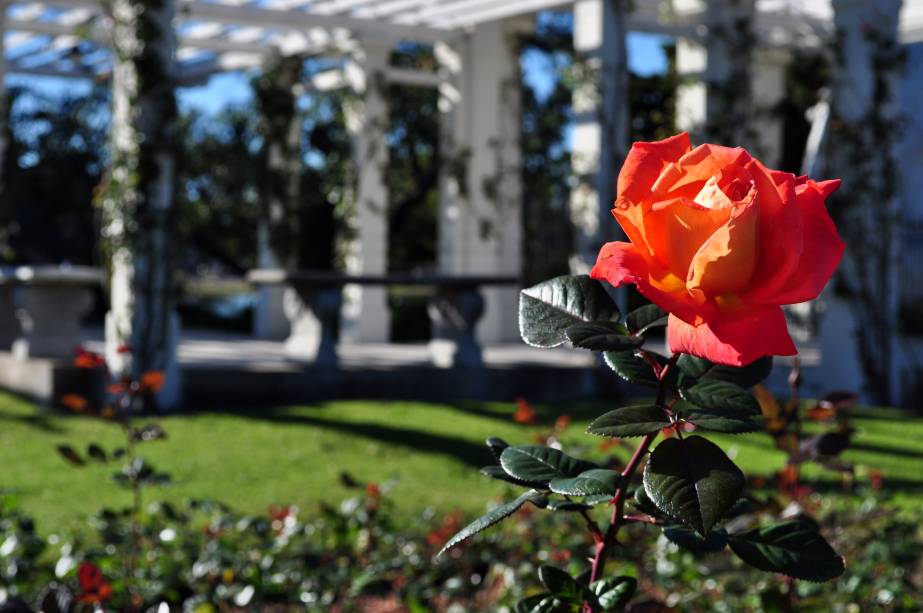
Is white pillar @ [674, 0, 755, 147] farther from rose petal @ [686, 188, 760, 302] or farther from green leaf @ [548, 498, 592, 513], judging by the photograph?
rose petal @ [686, 188, 760, 302]

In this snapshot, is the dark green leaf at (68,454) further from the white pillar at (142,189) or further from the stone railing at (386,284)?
the stone railing at (386,284)

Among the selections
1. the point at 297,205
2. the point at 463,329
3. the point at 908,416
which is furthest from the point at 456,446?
the point at 297,205

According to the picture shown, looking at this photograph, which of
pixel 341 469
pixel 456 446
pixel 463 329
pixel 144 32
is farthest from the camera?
pixel 463 329

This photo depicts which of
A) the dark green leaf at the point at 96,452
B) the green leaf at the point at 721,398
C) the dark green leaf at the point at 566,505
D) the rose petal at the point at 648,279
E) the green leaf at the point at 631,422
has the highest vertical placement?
the rose petal at the point at 648,279

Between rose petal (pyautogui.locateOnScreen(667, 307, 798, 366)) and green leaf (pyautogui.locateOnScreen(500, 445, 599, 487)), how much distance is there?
11.1 inches

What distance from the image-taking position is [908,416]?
7.75m

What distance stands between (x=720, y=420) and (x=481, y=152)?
11.4 m

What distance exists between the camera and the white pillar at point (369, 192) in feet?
39.7

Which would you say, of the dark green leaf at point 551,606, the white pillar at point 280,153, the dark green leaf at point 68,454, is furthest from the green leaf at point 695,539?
the white pillar at point 280,153

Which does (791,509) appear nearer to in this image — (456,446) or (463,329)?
(456,446)

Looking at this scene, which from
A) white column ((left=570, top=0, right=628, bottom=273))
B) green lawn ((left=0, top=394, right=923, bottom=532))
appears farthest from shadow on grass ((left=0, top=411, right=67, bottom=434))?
white column ((left=570, top=0, right=628, bottom=273))

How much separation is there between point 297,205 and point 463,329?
466 centimetres

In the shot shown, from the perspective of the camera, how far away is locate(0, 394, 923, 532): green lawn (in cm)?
501

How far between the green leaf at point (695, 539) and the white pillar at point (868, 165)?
7.87 m
